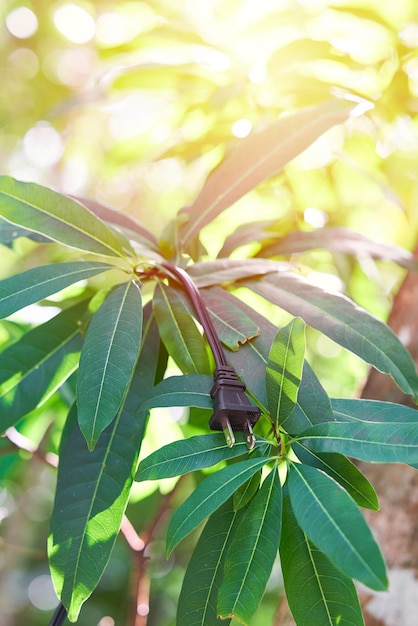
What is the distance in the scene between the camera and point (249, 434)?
0.56 m

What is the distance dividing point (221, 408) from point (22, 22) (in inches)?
122

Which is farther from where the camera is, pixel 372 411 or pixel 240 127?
pixel 240 127

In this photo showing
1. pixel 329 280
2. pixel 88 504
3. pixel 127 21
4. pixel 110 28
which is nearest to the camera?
pixel 88 504

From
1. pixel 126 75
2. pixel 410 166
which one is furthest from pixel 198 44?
pixel 410 166

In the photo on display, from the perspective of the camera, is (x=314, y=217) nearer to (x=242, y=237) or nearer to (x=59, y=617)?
(x=242, y=237)

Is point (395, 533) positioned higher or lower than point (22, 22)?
lower

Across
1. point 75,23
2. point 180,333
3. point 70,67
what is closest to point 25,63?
point 70,67

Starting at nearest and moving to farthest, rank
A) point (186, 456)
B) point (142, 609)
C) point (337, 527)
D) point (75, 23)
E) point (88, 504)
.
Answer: point (337, 527) < point (186, 456) < point (88, 504) < point (142, 609) < point (75, 23)

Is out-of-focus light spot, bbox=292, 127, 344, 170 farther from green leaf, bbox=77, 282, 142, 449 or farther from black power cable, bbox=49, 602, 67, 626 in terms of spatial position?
black power cable, bbox=49, 602, 67, 626

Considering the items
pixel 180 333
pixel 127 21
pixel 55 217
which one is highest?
pixel 127 21

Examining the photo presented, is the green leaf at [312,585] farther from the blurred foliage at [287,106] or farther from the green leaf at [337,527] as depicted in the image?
the blurred foliage at [287,106]

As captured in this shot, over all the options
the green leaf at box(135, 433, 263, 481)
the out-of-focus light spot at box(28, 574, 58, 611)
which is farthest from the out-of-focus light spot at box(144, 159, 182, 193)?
the out-of-focus light spot at box(28, 574, 58, 611)

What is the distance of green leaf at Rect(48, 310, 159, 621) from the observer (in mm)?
600

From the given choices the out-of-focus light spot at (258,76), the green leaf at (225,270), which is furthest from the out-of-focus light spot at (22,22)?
the green leaf at (225,270)
